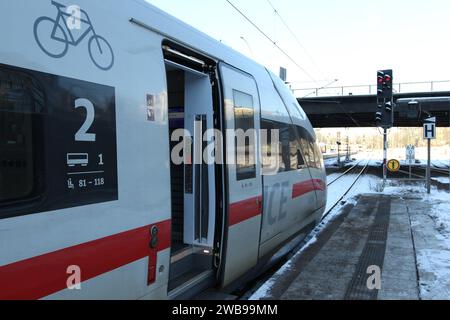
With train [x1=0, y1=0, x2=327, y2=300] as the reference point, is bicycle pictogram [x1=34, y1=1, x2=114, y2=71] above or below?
above

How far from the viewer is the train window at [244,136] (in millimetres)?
5246

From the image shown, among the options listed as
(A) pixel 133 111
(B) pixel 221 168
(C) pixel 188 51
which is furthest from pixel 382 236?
(A) pixel 133 111

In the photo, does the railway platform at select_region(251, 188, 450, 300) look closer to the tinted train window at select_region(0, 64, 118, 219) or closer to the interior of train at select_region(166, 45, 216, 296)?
the interior of train at select_region(166, 45, 216, 296)

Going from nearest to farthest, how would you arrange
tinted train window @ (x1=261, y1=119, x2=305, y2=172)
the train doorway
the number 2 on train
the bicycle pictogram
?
the bicycle pictogram < the number 2 on train < the train doorway < tinted train window @ (x1=261, y1=119, x2=305, y2=172)

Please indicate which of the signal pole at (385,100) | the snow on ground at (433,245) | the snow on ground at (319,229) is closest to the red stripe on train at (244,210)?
the snow on ground at (319,229)

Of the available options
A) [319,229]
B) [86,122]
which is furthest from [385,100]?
[86,122]

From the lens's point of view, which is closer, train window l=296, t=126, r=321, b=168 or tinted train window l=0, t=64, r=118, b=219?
tinted train window l=0, t=64, r=118, b=219

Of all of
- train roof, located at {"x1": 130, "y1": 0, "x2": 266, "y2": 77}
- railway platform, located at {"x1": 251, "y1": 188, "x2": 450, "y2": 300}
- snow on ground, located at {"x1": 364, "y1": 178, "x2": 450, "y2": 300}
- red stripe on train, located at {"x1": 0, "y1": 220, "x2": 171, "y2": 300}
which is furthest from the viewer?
snow on ground, located at {"x1": 364, "y1": 178, "x2": 450, "y2": 300}

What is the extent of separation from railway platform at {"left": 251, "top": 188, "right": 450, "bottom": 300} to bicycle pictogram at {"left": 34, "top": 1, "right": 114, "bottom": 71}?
336 centimetres

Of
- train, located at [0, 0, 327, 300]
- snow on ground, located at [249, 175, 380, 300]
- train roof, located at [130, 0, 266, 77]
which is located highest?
train roof, located at [130, 0, 266, 77]

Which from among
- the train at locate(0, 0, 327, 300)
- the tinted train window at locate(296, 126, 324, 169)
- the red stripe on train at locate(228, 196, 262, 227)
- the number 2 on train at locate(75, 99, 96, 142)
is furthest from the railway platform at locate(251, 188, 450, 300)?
the number 2 on train at locate(75, 99, 96, 142)

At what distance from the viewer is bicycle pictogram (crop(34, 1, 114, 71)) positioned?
2.69 meters

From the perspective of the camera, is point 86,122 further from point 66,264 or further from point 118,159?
point 66,264

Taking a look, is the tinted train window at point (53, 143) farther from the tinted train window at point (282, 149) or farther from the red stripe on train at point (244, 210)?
the tinted train window at point (282, 149)
